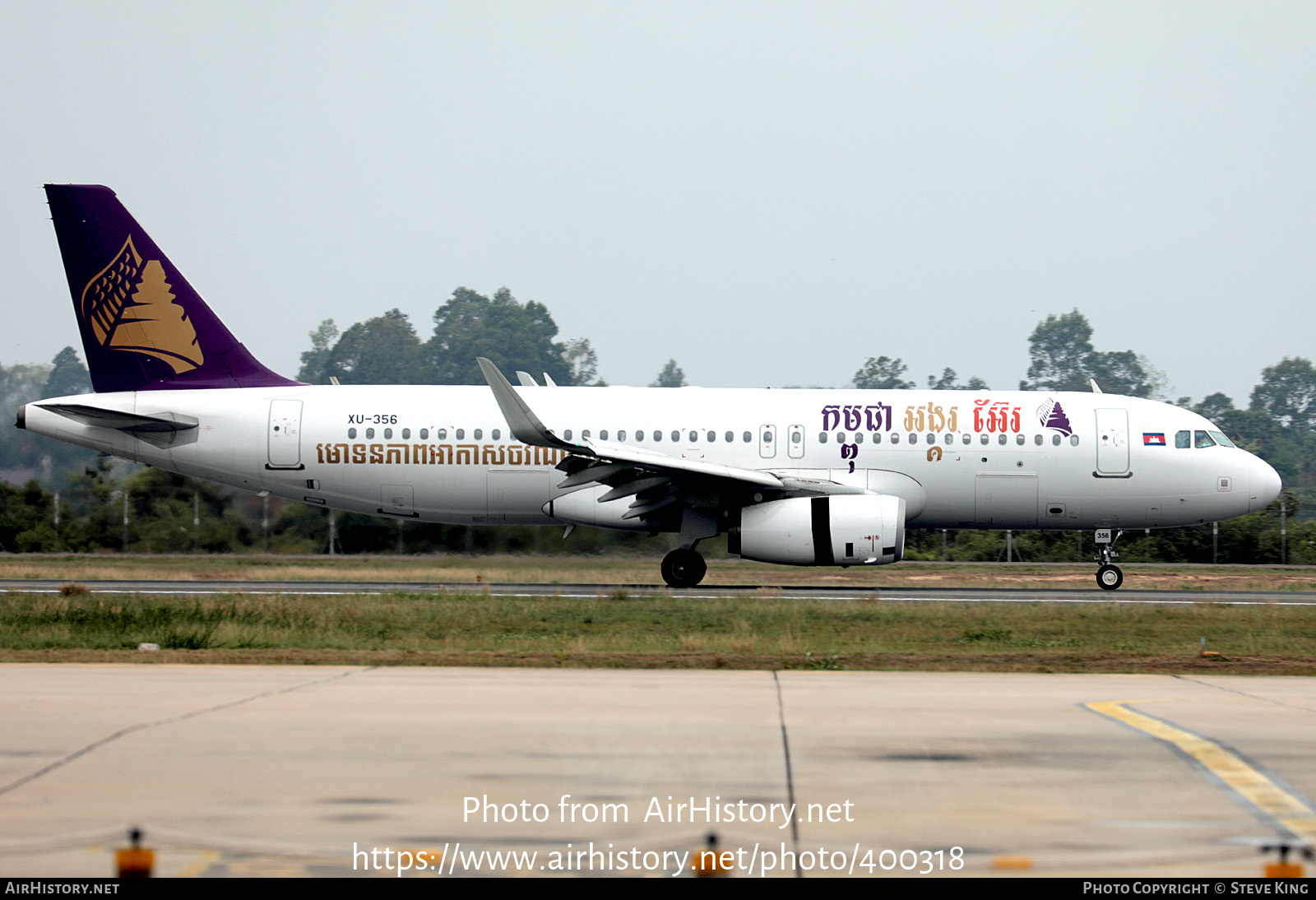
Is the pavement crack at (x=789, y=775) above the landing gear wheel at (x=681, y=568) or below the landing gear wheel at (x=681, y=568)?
below

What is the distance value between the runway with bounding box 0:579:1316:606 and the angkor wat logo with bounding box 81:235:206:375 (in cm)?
437

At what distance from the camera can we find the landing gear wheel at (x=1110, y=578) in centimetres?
2423

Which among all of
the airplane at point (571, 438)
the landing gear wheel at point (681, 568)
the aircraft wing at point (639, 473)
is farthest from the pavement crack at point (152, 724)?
the airplane at point (571, 438)

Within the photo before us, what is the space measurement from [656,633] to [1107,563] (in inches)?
478

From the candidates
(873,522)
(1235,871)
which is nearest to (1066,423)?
(873,522)

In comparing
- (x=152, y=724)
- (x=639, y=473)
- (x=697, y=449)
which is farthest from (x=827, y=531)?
(x=152, y=724)

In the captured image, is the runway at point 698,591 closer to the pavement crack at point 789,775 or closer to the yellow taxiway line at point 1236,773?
the pavement crack at point 789,775

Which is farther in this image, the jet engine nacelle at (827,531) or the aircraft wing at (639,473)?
the jet engine nacelle at (827,531)

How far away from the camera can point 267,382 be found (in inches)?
974

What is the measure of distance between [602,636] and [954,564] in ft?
61.8

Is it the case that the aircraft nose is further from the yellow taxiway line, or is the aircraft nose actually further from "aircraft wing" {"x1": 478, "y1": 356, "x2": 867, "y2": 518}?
the yellow taxiway line

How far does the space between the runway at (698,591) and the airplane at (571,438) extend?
47.2 inches

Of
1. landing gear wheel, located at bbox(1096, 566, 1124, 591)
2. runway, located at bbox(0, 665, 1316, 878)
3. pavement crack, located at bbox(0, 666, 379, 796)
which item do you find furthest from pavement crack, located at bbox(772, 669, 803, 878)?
landing gear wheel, located at bbox(1096, 566, 1124, 591)

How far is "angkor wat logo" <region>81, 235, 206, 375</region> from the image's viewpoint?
24.3 metres
